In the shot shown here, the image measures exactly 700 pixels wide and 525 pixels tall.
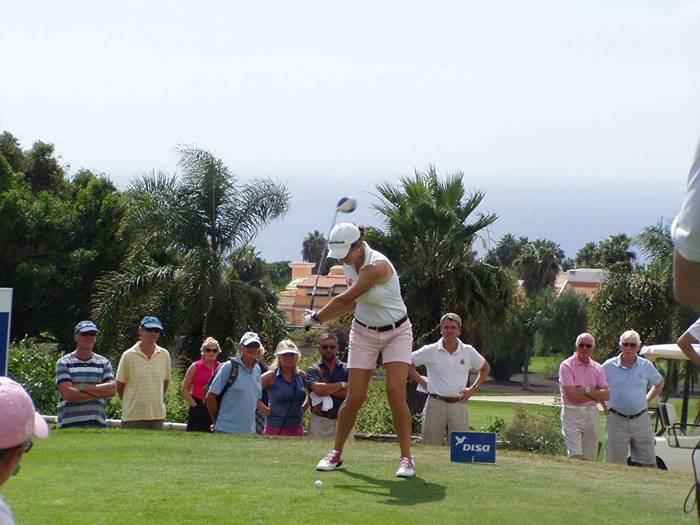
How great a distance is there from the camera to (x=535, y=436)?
17.7m

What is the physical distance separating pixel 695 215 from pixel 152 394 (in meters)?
11.5

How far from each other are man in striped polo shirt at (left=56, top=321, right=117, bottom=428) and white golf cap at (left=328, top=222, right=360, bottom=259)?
4.30 m

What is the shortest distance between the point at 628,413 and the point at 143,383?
572 cm

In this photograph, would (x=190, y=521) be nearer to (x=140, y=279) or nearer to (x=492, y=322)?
(x=492, y=322)

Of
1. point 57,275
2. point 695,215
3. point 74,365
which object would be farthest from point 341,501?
point 57,275

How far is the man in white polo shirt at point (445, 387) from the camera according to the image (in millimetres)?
13844

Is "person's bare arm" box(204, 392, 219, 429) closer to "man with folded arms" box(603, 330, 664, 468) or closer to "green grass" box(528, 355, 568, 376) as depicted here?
"man with folded arms" box(603, 330, 664, 468)

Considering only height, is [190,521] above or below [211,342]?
below

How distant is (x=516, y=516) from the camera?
319 inches

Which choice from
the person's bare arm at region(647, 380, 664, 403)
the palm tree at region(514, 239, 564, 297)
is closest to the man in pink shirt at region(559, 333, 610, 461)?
the person's bare arm at region(647, 380, 664, 403)

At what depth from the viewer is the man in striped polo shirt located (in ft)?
41.1

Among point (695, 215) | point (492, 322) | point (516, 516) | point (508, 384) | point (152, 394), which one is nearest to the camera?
point (695, 215)

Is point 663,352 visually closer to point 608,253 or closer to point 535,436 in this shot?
point 535,436

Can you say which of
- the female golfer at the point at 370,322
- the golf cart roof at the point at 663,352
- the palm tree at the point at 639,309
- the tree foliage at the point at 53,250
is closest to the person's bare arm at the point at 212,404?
the female golfer at the point at 370,322
